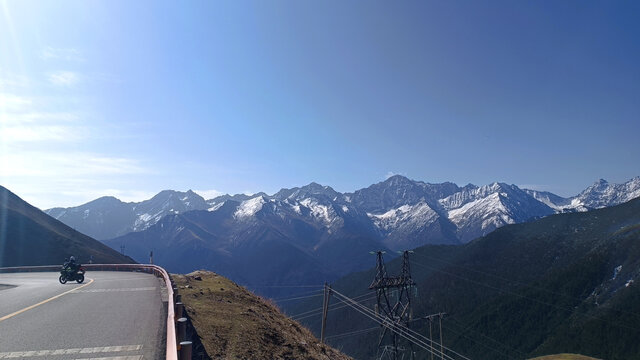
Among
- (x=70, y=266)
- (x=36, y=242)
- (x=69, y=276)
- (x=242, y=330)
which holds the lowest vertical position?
(x=242, y=330)

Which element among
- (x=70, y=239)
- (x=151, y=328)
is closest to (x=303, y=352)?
(x=151, y=328)

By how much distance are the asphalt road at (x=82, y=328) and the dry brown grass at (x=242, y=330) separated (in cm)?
158

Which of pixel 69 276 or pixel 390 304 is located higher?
pixel 69 276

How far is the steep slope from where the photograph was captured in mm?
119394

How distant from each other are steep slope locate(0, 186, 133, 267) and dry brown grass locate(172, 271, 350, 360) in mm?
117366

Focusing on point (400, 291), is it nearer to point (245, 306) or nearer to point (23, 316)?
point (245, 306)

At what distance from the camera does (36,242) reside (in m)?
131

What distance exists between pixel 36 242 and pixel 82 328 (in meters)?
149

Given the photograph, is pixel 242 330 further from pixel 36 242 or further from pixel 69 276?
pixel 36 242

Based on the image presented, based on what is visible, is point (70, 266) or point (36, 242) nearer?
point (70, 266)

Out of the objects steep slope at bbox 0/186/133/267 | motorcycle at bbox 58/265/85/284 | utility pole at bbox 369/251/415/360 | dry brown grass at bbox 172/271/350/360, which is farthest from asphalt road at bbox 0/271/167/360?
steep slope at bbox 0/186/133/267

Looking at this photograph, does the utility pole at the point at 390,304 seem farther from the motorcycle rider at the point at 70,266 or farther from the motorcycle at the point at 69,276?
the motorcycle rider at the point at 70,266

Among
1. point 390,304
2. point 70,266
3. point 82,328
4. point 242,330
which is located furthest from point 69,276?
point 390,304

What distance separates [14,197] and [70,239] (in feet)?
197
